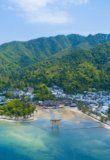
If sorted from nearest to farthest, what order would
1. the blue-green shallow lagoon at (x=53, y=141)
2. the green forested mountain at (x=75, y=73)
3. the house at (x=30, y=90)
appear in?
1. the blue-green shallow lagoon at (x=53, y=141)
2. the house at (x=30, y=90)
3. the green forested mountain at (x=75, y=73)

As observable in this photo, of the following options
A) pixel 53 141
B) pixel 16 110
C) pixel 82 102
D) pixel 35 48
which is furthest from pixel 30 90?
pixel 35 48

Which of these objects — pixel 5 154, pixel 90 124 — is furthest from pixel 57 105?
pixel 5 154

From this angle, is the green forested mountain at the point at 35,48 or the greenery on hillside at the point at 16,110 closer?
the greenery on hillside at the point at 16,110

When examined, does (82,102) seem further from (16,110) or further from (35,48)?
(35,48)

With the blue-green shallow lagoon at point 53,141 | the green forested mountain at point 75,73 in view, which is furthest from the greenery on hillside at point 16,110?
the green forested mountain at point 75,73

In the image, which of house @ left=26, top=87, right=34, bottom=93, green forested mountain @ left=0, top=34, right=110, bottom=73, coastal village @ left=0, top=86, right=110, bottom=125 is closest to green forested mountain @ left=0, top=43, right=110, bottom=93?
house @ left=26, top=87, right=34, bottom=93

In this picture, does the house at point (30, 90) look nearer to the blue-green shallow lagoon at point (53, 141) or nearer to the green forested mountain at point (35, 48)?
the blue-green shallow lagoon at point (53, 141)
